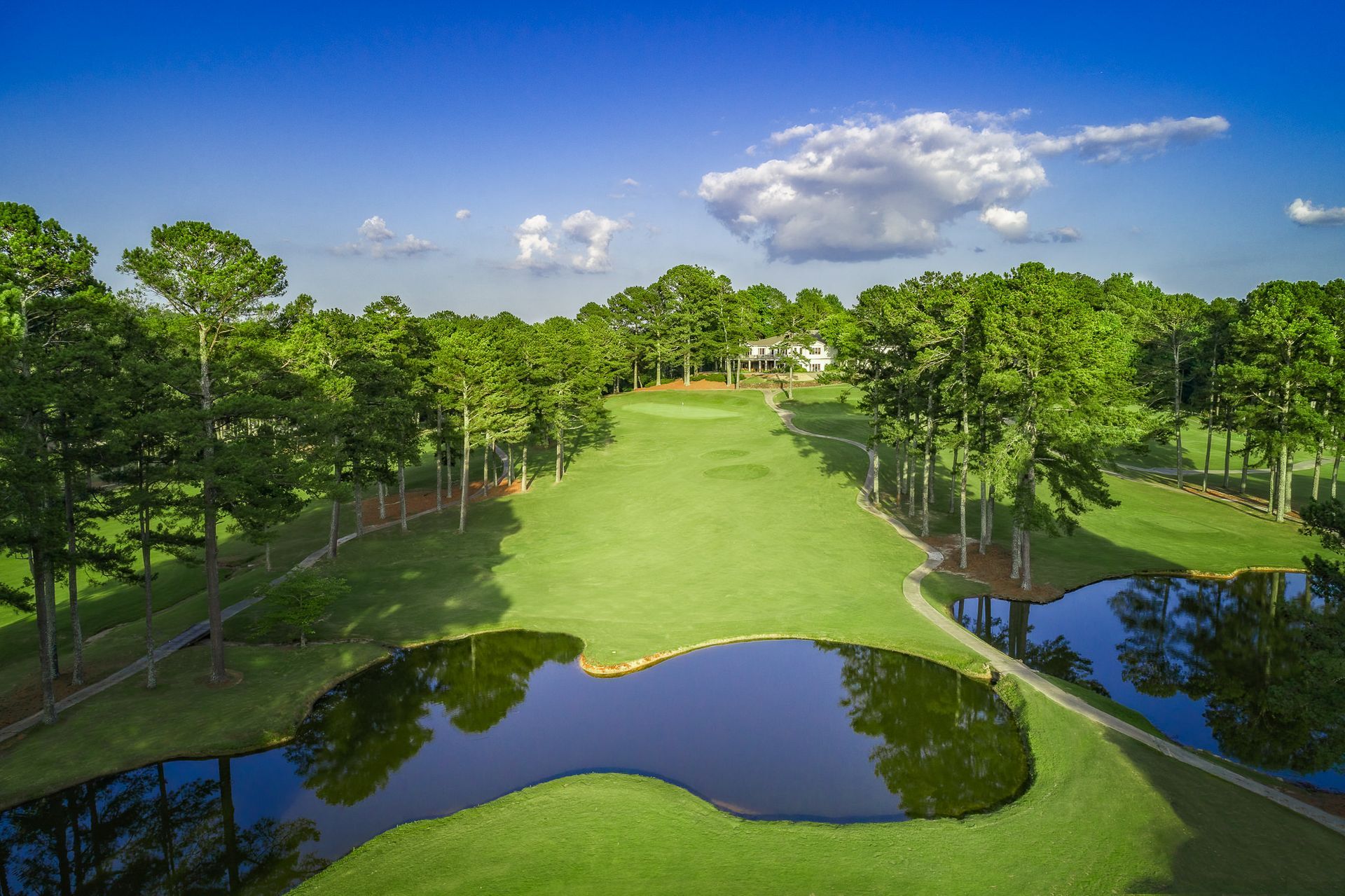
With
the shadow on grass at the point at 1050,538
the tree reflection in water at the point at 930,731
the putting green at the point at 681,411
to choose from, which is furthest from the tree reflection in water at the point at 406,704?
the putting green at the point at 681,411

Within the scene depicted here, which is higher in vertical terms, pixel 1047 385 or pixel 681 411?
pixel 1047 385

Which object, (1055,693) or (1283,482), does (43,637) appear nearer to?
(1055,693)

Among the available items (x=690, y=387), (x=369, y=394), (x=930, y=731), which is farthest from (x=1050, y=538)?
(x=690, y=387)

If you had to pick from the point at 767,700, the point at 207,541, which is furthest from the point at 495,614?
the point at 767,700

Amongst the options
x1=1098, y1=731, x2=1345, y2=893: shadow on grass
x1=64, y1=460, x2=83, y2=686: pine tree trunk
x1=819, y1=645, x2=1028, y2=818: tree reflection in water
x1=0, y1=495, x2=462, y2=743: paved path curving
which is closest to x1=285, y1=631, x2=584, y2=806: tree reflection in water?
x1=0, y1=495, x2=462, y2=743: paved path curving

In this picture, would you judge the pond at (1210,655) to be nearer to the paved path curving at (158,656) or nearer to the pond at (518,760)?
the pond at (518,760)

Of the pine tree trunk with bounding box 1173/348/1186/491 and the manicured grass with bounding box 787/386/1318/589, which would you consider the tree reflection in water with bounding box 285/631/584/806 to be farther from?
the pine tree trunk with bounding box 1173/348/1186/491
